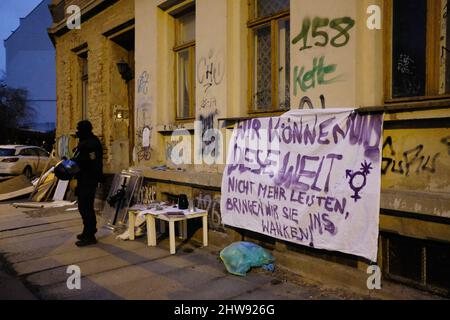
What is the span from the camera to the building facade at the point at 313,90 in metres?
3.74

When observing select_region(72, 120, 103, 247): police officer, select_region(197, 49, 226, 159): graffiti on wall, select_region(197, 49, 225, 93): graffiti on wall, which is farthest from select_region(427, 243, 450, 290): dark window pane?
select_region(72, 120, 103, 247): police officer

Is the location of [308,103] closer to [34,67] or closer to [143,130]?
[143,130]

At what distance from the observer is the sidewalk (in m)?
4.20

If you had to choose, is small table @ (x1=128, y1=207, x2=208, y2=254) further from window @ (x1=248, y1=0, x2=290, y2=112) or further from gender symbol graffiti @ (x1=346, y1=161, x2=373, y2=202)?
gender symbol graffiti @ (x1=346, y1=161, x2=373, y2=202)

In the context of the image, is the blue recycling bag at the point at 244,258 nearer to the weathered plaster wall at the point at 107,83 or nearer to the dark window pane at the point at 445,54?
the dark window pane at the point at 445,54

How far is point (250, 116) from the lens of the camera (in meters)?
5.79

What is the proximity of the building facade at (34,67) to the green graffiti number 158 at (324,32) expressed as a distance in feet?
135

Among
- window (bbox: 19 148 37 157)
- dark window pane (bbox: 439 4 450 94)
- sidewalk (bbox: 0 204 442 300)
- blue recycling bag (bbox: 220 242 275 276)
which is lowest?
sidewalk (bbox: 0 204 442 300)

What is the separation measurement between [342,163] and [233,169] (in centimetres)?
175

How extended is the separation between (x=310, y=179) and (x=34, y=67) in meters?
45.3

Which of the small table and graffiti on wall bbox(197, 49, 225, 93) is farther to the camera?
graffiti on wall bbox(197, 49, 225, 93)

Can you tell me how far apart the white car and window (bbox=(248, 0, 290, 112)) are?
13471 millimetres

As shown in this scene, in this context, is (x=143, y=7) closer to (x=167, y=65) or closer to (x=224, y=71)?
(x=167, y=65)
